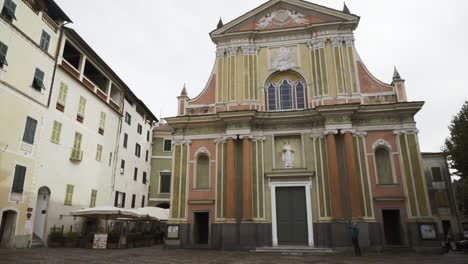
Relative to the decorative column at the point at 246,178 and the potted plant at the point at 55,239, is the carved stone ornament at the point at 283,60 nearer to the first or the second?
the decorative column at the point at 246,178

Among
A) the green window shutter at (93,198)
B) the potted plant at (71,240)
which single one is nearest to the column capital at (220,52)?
the green window shutter at (93,198)

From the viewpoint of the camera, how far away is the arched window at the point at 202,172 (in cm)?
1830

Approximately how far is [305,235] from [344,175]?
3724mm

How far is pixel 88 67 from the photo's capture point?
25.0 metres

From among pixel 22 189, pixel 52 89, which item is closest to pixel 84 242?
pixel 22 189

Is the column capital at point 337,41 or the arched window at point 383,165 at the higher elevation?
the column capital at point 337,41

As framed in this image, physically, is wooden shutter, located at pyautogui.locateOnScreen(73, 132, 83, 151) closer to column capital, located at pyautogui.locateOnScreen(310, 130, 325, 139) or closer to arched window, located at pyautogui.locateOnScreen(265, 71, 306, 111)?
arched window, located at pyautogui.locateOnScreen(265, 71, 306, 111)

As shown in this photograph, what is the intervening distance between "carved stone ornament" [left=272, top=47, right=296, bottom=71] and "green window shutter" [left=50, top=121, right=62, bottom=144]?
45.5ft

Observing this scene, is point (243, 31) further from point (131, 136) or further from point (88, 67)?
point (131, 136)

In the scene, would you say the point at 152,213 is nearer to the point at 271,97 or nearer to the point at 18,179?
the point at 18,179

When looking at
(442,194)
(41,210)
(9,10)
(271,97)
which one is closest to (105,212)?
(41,210)

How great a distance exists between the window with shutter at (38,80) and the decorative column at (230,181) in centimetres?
1116

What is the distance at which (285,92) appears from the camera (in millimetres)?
19125

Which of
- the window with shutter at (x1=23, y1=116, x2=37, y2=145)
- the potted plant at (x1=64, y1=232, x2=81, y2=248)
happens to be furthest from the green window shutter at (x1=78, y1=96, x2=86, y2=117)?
the potted plant at (x1=64, y1=232, x2=81, y2=248)
